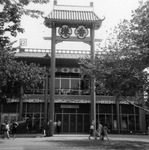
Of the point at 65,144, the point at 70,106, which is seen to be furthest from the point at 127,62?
the point at 70,106

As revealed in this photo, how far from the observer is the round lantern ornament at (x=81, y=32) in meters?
28.8

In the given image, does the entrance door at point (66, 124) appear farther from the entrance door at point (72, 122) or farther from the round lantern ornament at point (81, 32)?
the round lantern ornament at point (81, 32)

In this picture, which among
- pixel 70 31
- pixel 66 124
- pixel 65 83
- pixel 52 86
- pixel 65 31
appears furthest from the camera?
pixel 65 83

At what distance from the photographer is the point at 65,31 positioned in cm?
2862

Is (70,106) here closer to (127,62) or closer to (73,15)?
(73,15)

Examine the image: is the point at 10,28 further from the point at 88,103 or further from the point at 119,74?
the point at 88,103

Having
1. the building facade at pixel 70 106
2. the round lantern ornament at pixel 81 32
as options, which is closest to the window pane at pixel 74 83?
the building facade at pixel 70 106

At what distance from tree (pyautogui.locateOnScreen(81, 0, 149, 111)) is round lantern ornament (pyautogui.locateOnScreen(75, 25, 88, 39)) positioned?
26.5ft

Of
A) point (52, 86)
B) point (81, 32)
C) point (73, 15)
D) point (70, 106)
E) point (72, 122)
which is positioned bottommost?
point (72, 122)

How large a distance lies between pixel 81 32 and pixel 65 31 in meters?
1.79

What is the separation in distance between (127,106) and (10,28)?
2742 cm

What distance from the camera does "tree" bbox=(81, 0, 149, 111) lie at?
47.5 ft

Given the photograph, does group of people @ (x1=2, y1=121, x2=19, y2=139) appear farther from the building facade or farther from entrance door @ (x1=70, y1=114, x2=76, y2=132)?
entrance door @ (x1=70, y1=114, x2=76, y2=132)

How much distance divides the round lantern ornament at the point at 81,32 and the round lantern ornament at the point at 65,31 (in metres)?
0.79
